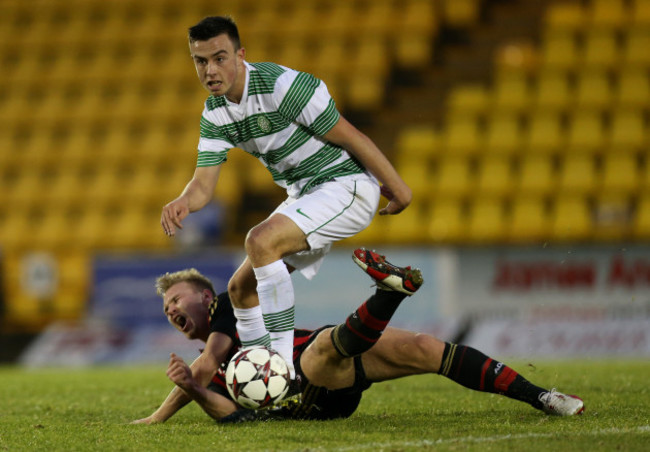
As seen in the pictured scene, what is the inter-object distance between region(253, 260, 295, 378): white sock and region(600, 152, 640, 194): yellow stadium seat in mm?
8853

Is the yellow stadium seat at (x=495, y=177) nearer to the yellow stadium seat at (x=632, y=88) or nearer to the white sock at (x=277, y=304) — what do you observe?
the yellow stadium seat at (x=632, y=88)

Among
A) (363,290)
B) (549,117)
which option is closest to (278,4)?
(549,117)

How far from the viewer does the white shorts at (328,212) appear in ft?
16.3

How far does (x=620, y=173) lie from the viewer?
12797mm

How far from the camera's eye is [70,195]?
50.7ft

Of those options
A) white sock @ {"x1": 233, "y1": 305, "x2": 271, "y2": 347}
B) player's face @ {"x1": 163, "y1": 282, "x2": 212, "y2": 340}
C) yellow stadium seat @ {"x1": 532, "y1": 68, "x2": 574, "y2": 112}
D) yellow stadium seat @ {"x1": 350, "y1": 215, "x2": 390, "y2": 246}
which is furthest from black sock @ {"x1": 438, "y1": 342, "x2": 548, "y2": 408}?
yellow stadium seat @ {"x1": 532, "y1": 68, "x2": 574, "y2": 112}

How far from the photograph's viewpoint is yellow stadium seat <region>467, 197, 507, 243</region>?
41.7 feet

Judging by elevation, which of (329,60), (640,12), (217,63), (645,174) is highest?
(640,12)

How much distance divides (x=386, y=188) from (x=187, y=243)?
827 cm

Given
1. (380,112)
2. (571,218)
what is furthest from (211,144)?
(380,112)

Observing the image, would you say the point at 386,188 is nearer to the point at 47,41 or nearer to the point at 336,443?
the point at 336,443

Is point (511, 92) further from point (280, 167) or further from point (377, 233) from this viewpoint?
point (280, 167)

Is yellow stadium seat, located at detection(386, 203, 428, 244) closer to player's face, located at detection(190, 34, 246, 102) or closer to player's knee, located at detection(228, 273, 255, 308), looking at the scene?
player's knee, located at detection(228, 273, 255, 308)

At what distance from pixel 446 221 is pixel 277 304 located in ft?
27.8
